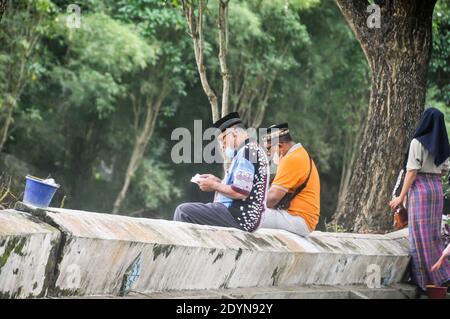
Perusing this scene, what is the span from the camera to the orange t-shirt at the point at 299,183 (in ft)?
23.3

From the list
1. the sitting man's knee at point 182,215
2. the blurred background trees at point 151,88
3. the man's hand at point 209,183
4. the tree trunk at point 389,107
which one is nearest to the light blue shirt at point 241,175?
the man's hand at point 209,183

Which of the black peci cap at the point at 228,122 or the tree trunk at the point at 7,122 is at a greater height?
the black peci cap at the point at 228,122

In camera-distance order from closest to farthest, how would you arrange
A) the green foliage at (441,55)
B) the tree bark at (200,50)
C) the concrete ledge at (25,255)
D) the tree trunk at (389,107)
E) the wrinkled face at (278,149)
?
the concrete ledge at (25,255)
the wrinkled face at (278,149)
the tree trunk at (389,107)
the tree bark at (200,50)
the green foliage at (441,55)

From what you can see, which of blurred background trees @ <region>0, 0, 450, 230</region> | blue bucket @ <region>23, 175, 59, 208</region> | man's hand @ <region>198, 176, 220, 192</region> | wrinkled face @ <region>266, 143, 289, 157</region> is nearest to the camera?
blue bucket @ <region>23, 175, 59, 208</region>

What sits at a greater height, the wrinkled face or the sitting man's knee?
the wrinkled face

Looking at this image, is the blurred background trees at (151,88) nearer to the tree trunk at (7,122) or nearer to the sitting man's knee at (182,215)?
the tree trunk at (7,122)

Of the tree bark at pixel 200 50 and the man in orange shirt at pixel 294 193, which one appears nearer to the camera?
the man in orange shirt at pixel 294 193

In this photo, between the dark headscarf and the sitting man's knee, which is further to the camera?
the dark headscarf

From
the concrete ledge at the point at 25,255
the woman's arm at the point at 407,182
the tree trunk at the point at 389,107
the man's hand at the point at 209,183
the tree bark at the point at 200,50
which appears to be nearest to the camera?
the concrete ledge at the point at 25,255

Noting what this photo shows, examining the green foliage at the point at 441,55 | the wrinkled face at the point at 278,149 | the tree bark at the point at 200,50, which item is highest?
the green foliage at the point at 441,55

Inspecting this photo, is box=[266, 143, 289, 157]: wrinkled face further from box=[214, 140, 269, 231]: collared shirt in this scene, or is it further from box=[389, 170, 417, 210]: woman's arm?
box=[389, 170, 417, 210]: woman's arm

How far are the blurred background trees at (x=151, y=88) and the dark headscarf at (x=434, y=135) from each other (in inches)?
453

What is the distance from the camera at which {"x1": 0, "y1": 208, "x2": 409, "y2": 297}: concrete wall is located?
13.6 ft

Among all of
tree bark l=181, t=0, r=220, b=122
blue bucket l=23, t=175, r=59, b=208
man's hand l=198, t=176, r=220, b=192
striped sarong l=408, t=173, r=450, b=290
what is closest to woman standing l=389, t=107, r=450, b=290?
striped sarong l=408, t=173, r=450, b=290
